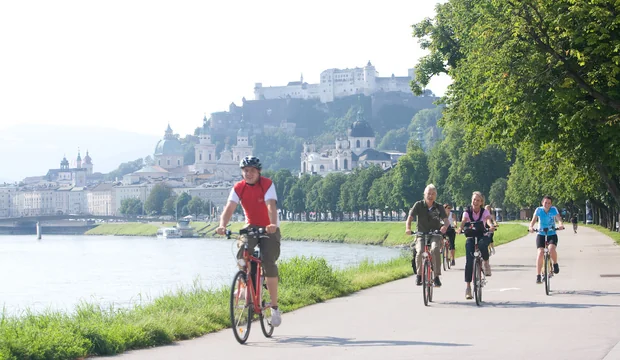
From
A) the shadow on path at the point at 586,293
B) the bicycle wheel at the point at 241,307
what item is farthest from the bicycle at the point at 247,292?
the shadow on path at the point at 586,293

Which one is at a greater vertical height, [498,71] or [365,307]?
[498,71]

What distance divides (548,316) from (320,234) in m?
91.2

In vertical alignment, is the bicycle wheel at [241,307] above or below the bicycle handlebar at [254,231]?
below

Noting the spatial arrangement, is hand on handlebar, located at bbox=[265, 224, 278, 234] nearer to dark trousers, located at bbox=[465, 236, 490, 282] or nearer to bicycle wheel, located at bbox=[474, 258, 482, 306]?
bicycle wheel, located at bbox=[474, 258, 482, 306]

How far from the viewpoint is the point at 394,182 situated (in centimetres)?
10625

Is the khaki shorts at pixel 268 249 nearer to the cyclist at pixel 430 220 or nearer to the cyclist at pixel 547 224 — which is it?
the cyclist at pixel 430 220

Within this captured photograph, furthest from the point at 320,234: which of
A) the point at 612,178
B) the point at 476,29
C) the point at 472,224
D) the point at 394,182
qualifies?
the point at 472,224

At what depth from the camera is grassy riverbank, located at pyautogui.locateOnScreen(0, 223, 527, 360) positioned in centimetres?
921

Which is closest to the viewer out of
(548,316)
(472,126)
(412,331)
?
(412,331)

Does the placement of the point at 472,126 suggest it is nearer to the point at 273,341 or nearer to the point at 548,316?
the point at 548,316

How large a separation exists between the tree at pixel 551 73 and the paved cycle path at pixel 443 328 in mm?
3673

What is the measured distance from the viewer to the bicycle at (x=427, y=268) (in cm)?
1401

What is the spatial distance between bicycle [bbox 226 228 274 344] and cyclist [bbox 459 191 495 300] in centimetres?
440

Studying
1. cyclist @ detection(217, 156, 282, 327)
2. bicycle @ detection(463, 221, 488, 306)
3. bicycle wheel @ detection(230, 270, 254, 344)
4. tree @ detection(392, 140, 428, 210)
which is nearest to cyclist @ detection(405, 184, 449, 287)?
bicycle @ detection(463, 221, 488, 306)
